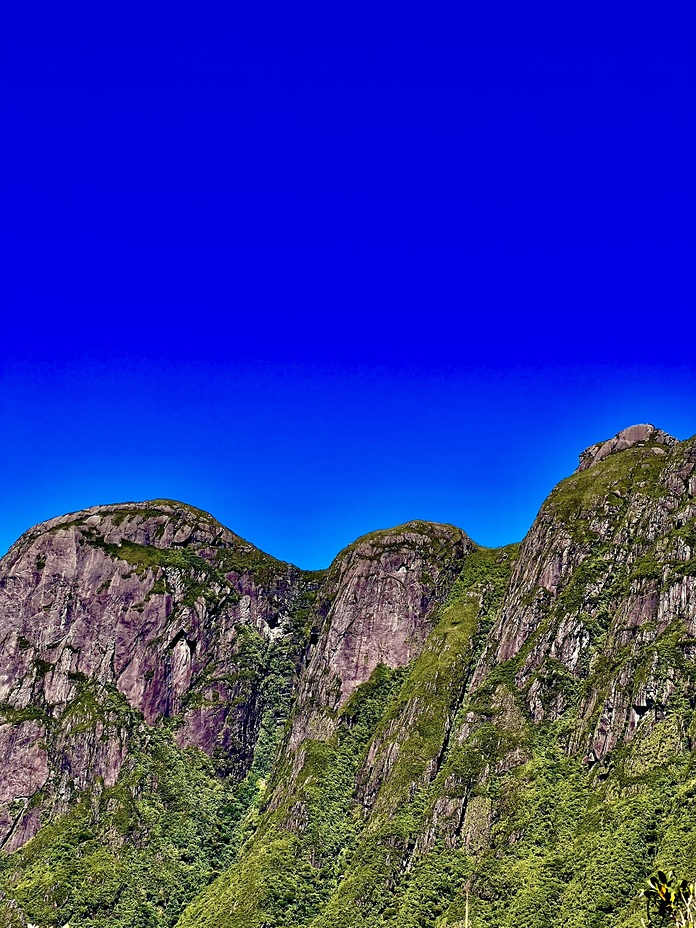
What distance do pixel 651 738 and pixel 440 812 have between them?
48.3m

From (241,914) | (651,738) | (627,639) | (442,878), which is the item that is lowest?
(241,914)

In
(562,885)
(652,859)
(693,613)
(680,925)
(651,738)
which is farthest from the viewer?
(693,613)

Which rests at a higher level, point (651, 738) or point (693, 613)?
point (693, 613)

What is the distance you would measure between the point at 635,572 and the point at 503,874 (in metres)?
65.0

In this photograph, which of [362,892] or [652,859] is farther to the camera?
[362,892]

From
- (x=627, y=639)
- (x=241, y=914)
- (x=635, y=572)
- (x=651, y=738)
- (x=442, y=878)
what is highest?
(x=635, y=572)

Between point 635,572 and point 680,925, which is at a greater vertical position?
point 635,572

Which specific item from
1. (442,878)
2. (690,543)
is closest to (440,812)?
(442,878)

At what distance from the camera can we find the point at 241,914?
195125mm

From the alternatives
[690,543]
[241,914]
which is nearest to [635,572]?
[690,543]

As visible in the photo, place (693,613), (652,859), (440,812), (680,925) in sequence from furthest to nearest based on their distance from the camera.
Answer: (440,812)
(693,613)
(652,859)
(680,925)

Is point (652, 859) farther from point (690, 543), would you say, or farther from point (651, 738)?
point (690, 543)

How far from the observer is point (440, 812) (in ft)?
634

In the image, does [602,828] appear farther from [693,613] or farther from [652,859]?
[693,613]
